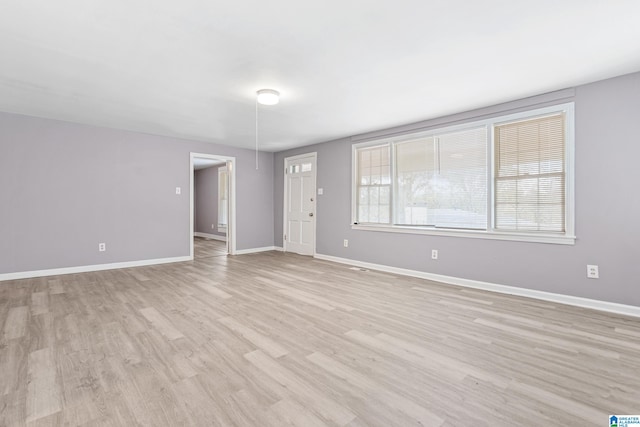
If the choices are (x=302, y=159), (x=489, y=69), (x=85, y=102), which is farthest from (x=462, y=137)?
(x=85, y=102)

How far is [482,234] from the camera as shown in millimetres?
3852

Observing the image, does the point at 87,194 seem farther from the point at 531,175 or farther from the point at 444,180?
the point at 531,175

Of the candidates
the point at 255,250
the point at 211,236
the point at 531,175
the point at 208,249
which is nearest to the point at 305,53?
the point at 531,175

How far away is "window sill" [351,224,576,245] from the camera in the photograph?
3.29 metres

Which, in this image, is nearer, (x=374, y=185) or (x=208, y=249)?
(x=374, y=185)

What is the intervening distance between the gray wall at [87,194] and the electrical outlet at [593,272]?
6.23 meters

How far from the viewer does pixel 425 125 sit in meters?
4.42

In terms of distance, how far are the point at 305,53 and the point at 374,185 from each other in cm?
302

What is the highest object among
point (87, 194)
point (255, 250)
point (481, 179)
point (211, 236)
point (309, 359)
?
point (481, 179)

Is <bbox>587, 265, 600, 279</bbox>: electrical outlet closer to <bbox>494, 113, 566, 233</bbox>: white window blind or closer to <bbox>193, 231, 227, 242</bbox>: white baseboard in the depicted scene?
<bbox>494, 113, 566, 233</bbox>: white window blind

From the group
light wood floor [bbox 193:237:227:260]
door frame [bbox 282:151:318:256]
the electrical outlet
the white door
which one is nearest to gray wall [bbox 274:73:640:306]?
the electrical outlet

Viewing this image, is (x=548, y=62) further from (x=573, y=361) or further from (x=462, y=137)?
(x=573, y=361)

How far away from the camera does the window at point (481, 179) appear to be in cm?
335

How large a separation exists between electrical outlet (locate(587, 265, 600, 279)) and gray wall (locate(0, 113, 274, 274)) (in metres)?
6.23
